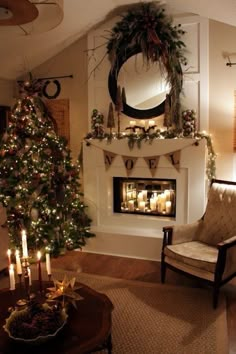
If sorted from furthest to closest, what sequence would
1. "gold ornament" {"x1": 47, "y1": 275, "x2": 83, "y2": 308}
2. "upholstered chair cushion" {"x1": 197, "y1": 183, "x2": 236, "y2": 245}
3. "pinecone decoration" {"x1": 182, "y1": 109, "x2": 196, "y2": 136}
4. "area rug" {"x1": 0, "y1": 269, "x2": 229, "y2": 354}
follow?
"pinecone decoration" {"x1": 182, "y1": 109, "x2": 196, "y2": 136} → "upholstered chair cushion" {"x1": 197, "y1": 183, "x2": 236, "y2": 245} → "area rug" {"x1": 0, "y1": 269, "x2": 229, "y2": 354} → "gold ornament" {"x1": 47, "y1": 275, "x2": 83, "y2": 308}

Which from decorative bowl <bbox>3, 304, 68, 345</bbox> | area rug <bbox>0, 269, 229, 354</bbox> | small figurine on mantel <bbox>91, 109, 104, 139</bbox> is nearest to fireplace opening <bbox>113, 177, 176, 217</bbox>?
small figurine on mantel <bbox>91, 109, 104, 139</bbox>

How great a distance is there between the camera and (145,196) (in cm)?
455

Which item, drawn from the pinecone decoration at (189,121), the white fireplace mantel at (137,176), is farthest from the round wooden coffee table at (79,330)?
the pinecone decoration at (189,121)

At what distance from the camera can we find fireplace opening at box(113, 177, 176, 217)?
174 inches

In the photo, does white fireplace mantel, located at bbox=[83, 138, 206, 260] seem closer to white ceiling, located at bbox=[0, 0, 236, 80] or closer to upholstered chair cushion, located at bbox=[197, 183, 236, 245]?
upholstered chair cushion, located at bbox=[197, 183, 236, 245]

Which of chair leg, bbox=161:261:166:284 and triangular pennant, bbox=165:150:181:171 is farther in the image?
triangular pennant, bbox=165:150:181:171

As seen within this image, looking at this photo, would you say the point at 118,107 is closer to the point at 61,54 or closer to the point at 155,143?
the point at 155,143

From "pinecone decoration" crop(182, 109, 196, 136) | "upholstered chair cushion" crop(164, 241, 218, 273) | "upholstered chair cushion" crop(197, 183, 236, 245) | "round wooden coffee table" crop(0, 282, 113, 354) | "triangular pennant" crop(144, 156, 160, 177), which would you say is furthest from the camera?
"triangular pennant" crop(144, 156, 160, 177)

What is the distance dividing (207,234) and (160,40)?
2.43 metres

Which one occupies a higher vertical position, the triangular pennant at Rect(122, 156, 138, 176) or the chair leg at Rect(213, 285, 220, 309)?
the triangular pennant at Rect(122, 156, 138, 176)

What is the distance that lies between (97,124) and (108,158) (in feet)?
1.63

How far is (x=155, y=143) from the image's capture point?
4.12 m

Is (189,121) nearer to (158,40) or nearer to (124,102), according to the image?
(124,102)

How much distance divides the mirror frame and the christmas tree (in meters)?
0.96
